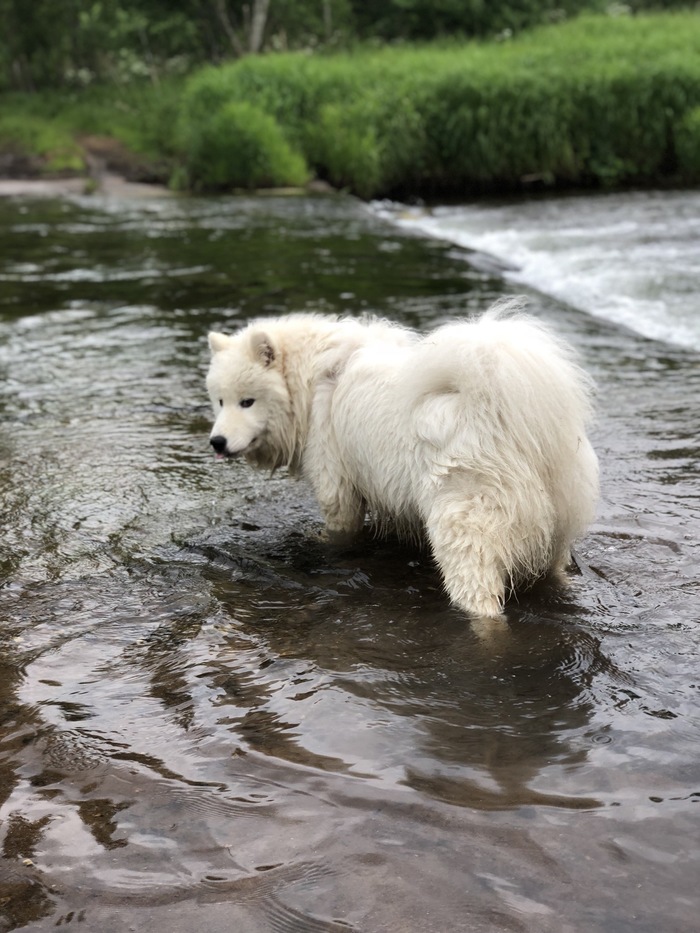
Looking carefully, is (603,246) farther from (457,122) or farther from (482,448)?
(482,448)

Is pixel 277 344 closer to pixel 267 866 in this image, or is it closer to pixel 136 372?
pixel 267 866

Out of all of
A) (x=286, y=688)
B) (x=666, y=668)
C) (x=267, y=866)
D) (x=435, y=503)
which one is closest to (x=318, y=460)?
(x=435, y=503)

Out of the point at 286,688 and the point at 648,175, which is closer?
the point at 286,688

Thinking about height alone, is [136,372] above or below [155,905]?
above

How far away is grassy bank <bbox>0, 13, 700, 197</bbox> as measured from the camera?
846 inches

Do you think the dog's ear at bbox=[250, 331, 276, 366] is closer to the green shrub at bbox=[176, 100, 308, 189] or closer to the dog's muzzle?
the dog's muzzle

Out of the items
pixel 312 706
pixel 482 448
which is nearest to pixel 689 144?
pixel 482 448

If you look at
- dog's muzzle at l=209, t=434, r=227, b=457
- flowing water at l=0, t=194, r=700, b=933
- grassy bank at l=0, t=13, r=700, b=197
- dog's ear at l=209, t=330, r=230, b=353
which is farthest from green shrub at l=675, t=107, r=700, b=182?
dog's muzzle at l=209, t=434, r=227, b=457

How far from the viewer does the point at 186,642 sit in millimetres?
4062

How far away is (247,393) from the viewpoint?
5328mm

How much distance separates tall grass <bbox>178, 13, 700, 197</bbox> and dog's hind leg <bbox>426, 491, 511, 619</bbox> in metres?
18.9

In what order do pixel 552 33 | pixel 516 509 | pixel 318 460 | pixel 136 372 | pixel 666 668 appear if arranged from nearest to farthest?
pixel 666 668 < pixel 516 509 < pixel 318 460 < pixel 136 372 < pixel 552 33

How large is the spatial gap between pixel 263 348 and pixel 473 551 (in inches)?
76.3

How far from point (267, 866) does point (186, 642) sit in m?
1.52
